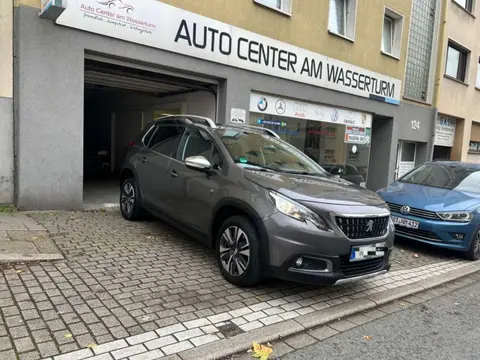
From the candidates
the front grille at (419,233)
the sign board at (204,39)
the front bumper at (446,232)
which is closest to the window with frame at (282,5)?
the sign board at (204,39)

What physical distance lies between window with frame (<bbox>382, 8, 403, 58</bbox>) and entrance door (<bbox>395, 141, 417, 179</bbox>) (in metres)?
3.31

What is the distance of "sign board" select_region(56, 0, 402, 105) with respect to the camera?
6645mm

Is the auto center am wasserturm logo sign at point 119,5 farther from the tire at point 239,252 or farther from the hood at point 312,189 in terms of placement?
the tire at point 239,252

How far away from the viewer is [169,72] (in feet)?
25.9

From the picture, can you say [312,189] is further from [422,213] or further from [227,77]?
[227,77]

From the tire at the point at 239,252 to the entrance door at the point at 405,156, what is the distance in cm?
1177

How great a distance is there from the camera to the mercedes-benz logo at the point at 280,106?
993 centimetres

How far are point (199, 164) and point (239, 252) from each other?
1.14 meters

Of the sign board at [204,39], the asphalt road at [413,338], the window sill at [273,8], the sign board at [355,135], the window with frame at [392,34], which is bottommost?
the asphalt road at [413,338]

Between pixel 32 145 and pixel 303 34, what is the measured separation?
274 inches

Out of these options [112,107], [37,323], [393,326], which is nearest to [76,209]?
[37,323]

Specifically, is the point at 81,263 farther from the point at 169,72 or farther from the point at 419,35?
the point at 419,35

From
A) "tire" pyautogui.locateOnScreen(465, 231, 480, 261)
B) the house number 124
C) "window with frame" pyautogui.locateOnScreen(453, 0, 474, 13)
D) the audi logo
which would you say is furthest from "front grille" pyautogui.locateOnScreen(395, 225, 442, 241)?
"window with frame" pyautogui.locateOnScreen(453, 0, 474, 13)

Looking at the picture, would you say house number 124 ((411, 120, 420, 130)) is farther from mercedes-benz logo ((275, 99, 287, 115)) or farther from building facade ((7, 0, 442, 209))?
mercedes-benz logo ((275, 99, 287, 115))
